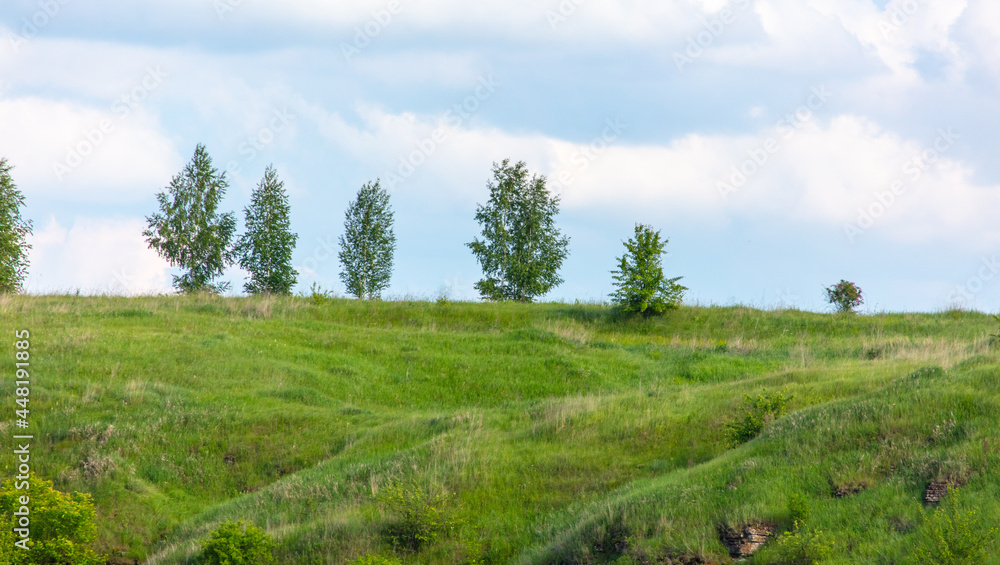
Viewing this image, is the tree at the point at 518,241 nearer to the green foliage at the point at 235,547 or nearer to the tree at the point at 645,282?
the tree at the point at 645,282

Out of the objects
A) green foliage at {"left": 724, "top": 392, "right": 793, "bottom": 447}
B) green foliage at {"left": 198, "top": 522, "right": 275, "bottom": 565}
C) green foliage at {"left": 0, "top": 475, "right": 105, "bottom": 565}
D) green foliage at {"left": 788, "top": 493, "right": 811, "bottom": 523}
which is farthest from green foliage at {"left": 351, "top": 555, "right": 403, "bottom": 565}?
green foliage at {"left": 724, "top": 392, "right": 793, "bottom": 447}

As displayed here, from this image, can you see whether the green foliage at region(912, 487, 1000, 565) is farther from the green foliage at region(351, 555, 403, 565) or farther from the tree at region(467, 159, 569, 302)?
the tree at region(467, 159, 569, 302)

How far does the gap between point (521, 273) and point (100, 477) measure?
33371mm

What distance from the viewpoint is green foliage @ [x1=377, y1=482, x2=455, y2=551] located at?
43.4ft

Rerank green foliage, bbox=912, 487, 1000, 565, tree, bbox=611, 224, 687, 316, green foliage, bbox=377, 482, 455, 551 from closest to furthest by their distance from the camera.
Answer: green foliage, bbox=912, 487, 1000, 565, green foliage, bbox=377, 482, 455, 551, tree, bbox=611, 224, 687, 316

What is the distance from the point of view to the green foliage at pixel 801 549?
10.0m

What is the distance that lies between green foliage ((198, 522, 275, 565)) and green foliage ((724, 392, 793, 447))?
877cm

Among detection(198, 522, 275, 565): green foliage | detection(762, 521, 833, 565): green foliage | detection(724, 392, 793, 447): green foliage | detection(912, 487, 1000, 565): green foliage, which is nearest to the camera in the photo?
detection(912, 487, 1000, 565): green foliage

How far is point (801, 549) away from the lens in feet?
33.5

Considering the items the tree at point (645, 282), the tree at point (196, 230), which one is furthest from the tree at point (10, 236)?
the tree at point (645, 282)

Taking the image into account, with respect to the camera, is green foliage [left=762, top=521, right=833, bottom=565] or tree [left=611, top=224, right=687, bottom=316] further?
tree [left=611, top=224, right=687, bottom=316]

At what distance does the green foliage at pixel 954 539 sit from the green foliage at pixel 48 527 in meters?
12.7

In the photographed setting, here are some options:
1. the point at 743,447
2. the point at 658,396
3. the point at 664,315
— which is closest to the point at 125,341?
the point at 658,396

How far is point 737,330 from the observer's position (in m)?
33.4
